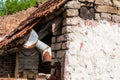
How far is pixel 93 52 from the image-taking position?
5977mm

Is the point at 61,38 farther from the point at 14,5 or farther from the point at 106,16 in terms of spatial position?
the point at 14,5

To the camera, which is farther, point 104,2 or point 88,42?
point 104,2

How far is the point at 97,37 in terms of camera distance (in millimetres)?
6059

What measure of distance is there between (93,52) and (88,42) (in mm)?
206

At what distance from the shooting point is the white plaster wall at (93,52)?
5.83 meters

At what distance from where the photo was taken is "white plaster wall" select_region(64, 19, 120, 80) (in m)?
5.83

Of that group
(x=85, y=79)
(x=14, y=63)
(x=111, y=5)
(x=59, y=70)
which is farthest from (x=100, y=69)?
(x=14, y=63)

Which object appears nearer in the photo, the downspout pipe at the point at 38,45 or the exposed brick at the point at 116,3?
the downspout pipe at the point at 38,45

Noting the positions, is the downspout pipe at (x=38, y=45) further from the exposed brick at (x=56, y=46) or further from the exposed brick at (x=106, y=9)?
the exposed brick at (x=106, y=9)

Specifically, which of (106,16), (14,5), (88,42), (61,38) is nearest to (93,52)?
(88,42)

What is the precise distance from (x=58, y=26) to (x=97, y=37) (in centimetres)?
76

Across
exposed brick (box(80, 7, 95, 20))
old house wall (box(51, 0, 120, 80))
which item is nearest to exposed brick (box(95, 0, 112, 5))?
old house wall (box(51, 0, 120, 80))

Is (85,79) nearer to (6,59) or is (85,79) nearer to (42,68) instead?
(42,68)

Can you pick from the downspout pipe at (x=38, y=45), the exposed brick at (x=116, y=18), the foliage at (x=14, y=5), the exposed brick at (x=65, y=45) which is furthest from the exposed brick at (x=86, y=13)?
the foliage at (x=14, y=5)
